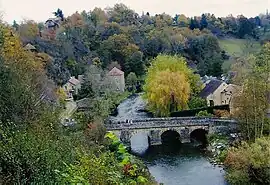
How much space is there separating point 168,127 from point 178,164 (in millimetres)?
4902

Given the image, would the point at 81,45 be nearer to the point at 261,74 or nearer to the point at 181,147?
the point at 181,147

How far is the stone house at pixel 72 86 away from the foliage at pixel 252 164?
2569cm

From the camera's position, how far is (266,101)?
2516 cm

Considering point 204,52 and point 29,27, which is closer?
point 29,27

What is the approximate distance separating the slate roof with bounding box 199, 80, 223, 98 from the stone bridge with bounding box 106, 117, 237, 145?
771 centimetres

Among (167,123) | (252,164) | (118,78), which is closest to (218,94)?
(167,123)

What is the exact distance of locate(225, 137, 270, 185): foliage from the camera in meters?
20.7

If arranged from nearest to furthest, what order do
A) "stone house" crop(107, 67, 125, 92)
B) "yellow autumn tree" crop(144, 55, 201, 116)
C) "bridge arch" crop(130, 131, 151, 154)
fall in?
"bridge arch" crop(130, 131, 151, 154)
"yellow autumn tree" crop(144, 55, 201, 116)
"stone house" crop(107, 67, 125, 92)

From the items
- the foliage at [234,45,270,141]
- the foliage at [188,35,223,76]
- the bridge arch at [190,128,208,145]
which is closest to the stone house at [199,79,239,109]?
the bridge arch at [190,128,208,145]

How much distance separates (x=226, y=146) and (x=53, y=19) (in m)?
49.6

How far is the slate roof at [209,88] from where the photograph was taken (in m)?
38.9

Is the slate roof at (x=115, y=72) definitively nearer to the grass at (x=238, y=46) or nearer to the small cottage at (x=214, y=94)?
the small cottage at (x=214, y=94)

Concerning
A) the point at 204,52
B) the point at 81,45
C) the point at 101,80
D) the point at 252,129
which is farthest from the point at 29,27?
the point at 252,129

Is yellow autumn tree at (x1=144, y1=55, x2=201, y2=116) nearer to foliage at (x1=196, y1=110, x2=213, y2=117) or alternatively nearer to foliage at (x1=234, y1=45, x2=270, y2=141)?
foliage at (x1=196, y1=110, x2=213, y2=117)
